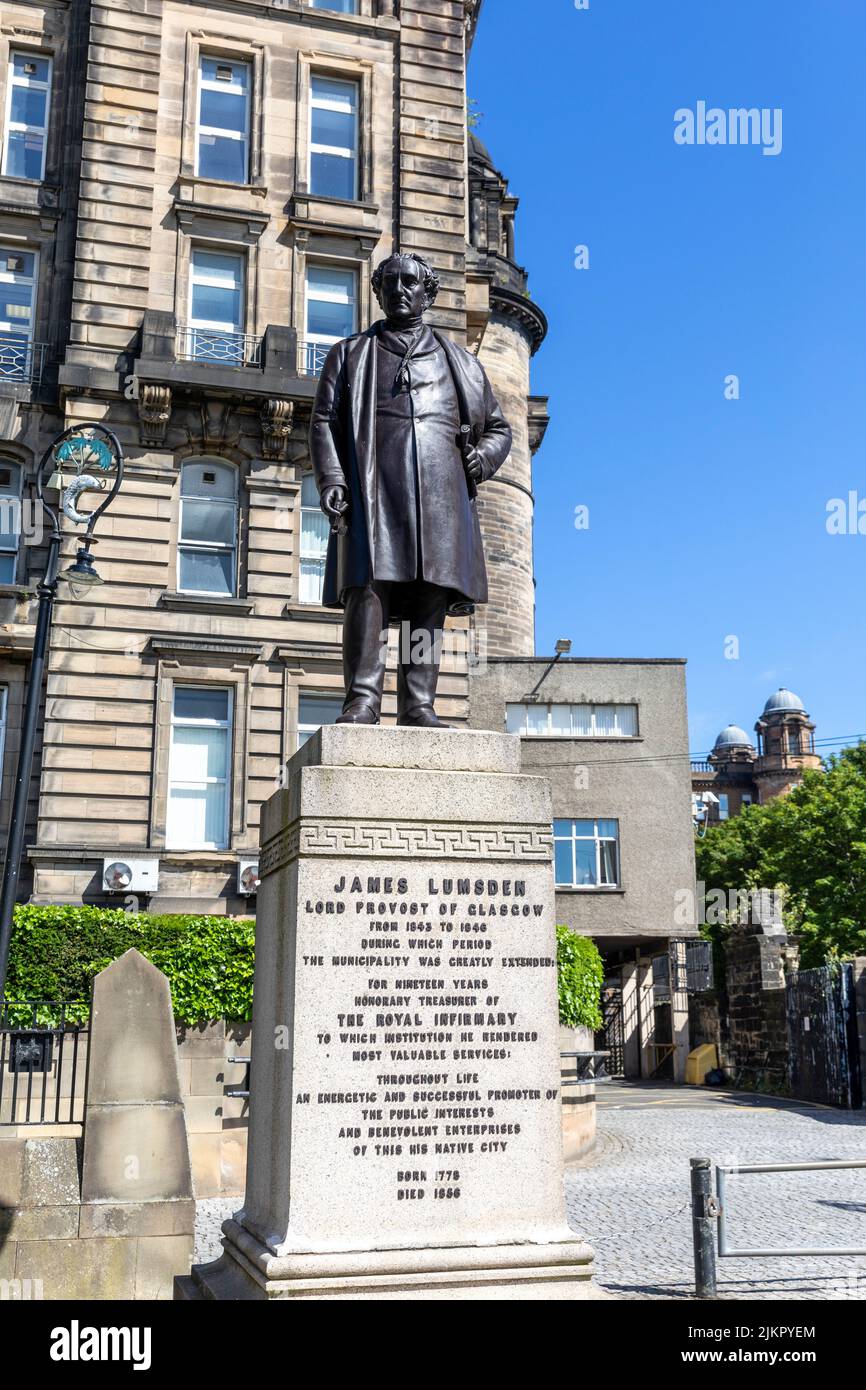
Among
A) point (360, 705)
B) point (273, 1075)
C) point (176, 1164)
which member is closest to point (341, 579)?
point (360, 705)

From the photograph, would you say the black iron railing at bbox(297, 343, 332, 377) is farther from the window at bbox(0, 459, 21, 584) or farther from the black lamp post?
the black lamp post

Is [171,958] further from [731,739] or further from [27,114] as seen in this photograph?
[731,739]

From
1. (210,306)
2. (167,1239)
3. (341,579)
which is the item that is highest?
(210,306)

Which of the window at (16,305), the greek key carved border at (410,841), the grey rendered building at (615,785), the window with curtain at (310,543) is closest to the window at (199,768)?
the window with curtain at (310,543)

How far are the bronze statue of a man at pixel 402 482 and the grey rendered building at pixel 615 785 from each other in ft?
104

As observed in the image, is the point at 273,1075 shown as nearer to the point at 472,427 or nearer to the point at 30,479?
the point at 472,427

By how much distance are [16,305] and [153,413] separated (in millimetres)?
4297

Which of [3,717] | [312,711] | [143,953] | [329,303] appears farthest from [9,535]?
[143,953]

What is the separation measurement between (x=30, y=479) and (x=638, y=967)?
2630 centimetres

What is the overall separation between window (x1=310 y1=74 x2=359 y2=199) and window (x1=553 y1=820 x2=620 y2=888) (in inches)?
770

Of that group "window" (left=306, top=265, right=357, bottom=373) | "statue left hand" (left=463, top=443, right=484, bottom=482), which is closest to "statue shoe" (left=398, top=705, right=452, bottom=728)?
"statue left hand" (left=463, top=443, right=484, bottom=482)

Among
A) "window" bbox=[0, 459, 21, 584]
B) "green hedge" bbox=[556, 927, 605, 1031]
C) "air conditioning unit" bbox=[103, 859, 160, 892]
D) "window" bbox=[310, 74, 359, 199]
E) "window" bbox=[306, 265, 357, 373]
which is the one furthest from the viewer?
"window" bbox=[310, 74, 359, 199]

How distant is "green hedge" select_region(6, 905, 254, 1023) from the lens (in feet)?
63.8

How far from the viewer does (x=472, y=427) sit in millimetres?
8234
